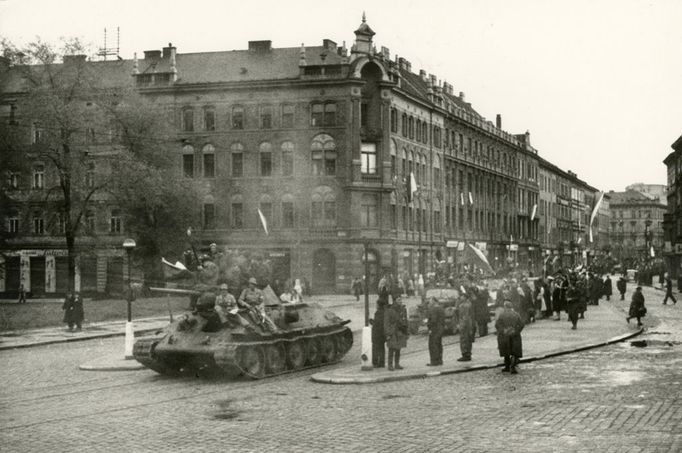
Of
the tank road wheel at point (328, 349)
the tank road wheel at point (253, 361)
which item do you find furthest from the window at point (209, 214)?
the tank road wheel at point (253, 361)

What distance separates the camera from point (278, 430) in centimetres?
1302

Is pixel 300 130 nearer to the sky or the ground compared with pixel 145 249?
nearer to the sky

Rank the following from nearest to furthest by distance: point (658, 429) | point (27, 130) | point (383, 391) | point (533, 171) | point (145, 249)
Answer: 1. point (658, 429)
2. point (383, 391)
3. point (145, 249)
4. point (27, 130)
5. point (533, 171)

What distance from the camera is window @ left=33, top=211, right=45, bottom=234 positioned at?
6512 cm

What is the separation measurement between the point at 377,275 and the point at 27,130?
24754 mm

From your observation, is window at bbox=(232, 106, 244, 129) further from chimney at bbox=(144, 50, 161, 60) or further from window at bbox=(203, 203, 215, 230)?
chimney at bbox=(144, 50, 161, 60)

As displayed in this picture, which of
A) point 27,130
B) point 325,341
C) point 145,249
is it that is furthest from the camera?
point 27,130

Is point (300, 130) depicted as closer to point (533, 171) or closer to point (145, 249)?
point (145, 249)

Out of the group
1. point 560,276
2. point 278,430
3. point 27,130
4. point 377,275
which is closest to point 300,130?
point 377,275

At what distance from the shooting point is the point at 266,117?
61438mm

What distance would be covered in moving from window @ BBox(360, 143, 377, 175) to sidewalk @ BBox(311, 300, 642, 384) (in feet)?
83.5

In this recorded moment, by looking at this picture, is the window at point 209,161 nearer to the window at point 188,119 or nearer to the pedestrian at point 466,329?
the window at point 188,119

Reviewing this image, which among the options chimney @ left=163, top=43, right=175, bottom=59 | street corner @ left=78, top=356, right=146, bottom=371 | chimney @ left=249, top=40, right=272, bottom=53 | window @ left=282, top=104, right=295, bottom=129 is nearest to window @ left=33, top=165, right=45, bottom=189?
chimney @ left=163, top=43, right=175, bottom=59

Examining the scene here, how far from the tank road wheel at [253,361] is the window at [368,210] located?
41.3 metres
